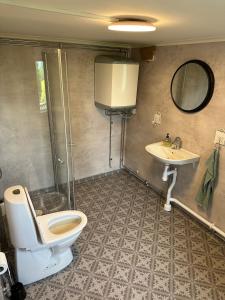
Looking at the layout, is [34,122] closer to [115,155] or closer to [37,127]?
[37,127]

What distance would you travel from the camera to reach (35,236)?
180 cm

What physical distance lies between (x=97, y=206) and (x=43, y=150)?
1.11 meters

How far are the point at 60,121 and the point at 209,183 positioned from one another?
6.05ft

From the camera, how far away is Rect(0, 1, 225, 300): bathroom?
1.98 metres

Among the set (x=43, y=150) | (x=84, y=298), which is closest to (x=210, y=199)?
(x=84, y=298)

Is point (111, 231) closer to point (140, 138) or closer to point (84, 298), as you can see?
point (84, 298)

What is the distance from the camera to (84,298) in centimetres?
186

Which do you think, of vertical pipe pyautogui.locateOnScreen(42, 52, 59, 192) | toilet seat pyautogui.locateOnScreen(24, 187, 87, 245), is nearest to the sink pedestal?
toilet seat pyautogui.locateOnScreen(24, 187, 87, 245)

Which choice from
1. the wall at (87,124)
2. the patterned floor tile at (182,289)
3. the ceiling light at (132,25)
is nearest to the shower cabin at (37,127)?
the wall at (87,124)

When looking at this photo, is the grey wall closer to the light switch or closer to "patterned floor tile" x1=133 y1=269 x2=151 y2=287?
the light switch

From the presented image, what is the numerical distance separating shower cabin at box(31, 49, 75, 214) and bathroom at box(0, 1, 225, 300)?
17mm

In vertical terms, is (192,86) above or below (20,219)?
above

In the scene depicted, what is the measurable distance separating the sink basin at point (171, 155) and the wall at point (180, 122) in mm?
86

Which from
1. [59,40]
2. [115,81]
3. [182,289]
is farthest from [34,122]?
[182,289]
